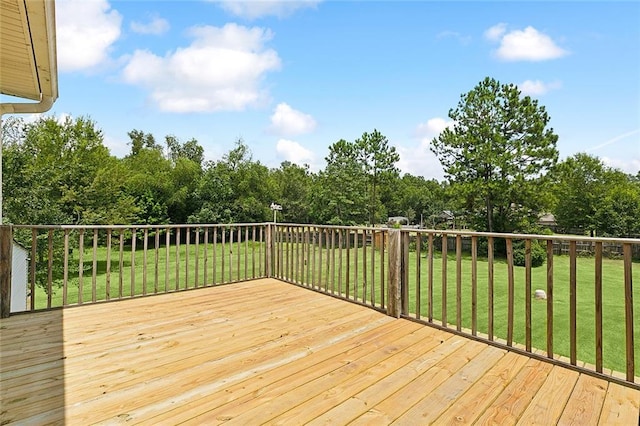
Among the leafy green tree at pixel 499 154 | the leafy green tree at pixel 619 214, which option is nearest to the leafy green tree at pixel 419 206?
the leafy green tree at pixel 619 214

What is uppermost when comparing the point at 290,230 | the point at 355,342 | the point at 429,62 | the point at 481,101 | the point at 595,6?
the point at 481,101

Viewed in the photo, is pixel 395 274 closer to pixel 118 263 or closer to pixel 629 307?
pixel 629 307

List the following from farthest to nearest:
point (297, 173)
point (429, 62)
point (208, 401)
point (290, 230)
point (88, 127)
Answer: point (297, 173), point (88, 127), point (429, 62), point (290, 230), point (208, 401)

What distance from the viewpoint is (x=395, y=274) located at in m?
3.28

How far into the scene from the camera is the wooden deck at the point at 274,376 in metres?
1.64

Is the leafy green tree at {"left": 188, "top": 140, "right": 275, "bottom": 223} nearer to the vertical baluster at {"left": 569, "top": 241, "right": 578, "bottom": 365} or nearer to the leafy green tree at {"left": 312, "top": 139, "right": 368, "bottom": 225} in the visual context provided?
the leafy green tree at {"left": 312, "top": 139, "right": 368, "bottom": 225}

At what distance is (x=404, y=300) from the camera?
3.25m

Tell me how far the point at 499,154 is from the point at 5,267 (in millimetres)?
19222

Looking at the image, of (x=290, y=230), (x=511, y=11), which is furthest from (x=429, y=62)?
(x=290, y=230)

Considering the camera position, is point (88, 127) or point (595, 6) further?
point (88, 127)

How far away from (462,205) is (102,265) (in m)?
19.0

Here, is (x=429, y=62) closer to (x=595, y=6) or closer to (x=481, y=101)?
(x=595, y=6)

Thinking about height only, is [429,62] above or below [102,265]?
above

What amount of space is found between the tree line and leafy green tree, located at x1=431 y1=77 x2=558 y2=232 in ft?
0.17
